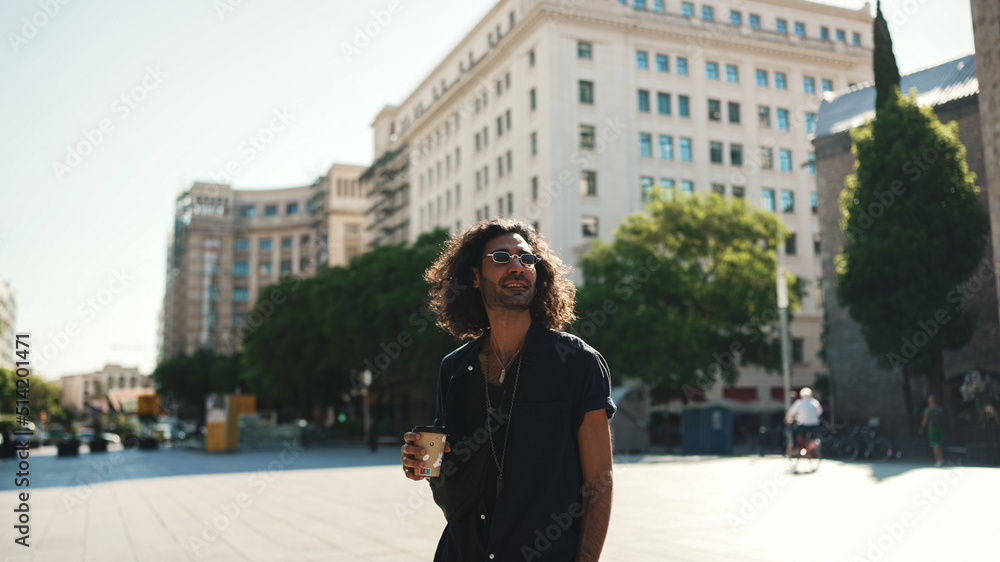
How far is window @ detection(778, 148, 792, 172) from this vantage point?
58250mm

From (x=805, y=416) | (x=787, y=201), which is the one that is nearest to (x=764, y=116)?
(x=787, y=201)

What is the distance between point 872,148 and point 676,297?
12.2m

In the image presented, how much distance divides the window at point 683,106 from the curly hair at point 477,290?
5565 cm

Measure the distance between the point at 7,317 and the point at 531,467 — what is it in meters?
169

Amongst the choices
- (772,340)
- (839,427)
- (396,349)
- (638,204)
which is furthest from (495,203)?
(839,427)

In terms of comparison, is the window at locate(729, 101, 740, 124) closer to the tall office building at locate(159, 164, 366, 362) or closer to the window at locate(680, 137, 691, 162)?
the window at locate(680, 137, 691, 162)

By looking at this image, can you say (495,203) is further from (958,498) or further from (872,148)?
(958,498)

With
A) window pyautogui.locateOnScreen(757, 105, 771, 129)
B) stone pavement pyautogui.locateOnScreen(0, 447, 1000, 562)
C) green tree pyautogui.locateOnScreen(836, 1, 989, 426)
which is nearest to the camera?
stone pavement pyautogui.locateOnScreen(0, 447, 1000, 562)

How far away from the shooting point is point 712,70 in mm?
57938

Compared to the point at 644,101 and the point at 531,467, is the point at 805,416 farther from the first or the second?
the point at 644,101

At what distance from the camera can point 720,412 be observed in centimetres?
2970

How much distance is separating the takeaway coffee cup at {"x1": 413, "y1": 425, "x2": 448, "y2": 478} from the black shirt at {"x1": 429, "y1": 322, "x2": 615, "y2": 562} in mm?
48

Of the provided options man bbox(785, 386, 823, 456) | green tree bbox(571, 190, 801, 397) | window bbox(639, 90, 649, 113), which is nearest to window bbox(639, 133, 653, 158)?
window bbox(639, 90, 649, 113)

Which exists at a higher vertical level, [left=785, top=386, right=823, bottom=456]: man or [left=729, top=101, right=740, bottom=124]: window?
[left=729, top=101, right=740, bottom=124]: window
